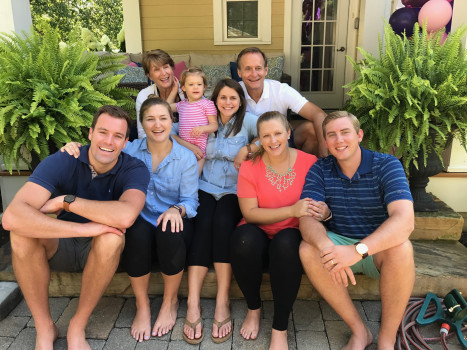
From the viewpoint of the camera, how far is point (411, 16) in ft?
10.5

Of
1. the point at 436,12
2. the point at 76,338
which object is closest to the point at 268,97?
the point at 436,12

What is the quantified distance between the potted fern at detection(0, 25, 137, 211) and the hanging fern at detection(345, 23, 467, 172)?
67.0 inches

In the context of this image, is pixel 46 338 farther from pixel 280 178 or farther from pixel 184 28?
pixel 184 28

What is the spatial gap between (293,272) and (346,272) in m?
0.25

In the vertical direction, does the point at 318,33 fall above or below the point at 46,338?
above

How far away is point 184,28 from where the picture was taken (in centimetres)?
618

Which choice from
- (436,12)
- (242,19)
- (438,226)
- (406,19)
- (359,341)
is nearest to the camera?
(359,341)

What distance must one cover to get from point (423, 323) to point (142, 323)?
4.70ft

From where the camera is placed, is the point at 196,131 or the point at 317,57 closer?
the point at 196,131

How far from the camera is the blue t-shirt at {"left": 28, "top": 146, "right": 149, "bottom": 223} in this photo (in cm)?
198

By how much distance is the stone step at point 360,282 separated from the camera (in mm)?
2213

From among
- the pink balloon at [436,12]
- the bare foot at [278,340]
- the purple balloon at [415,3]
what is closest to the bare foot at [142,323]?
the bare foot at [278,340]

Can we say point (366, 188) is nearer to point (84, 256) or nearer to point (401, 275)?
point (401, 275)

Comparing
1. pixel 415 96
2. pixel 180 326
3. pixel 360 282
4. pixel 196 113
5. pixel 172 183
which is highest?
pixel 415 96
